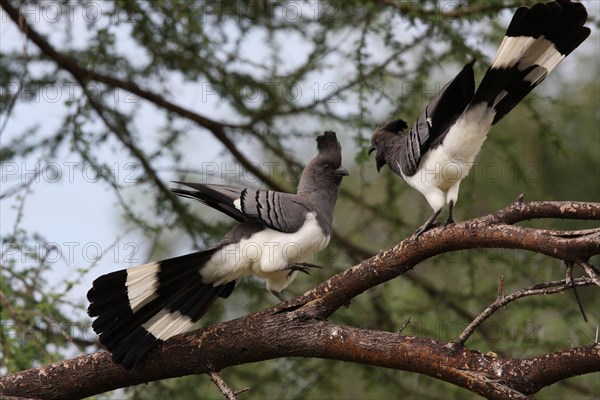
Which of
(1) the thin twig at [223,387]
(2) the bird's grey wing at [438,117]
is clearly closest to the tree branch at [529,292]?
(1) the thin twig at [223,387]

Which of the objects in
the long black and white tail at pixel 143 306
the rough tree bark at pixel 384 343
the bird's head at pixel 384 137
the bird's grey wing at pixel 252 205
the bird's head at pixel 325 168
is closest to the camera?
the rough tree bark at pixel 384 343

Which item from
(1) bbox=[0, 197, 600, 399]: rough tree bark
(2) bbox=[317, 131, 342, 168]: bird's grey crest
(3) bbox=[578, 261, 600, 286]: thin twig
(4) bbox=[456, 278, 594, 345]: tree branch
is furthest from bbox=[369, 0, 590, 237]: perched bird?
(3) bbox=[578, 261, 600, 286]: thin twig

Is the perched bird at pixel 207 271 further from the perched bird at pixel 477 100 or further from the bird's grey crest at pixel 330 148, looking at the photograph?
the perched bird at pixel 477 100

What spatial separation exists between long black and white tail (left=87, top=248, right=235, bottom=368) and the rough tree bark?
7 cm

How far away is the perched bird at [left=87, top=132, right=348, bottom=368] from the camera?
3.76 m

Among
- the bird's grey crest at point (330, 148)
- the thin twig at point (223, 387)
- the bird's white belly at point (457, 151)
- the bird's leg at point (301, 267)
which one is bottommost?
the thin twig at point (223, 387)

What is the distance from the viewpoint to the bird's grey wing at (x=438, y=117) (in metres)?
3.82

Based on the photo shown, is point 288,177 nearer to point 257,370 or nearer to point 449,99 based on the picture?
point 257,370

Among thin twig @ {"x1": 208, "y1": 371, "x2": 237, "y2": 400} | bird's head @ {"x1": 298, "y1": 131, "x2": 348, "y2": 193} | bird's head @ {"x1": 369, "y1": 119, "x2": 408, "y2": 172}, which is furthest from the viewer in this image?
bird's head @ {"x1": 298, "y1": 131, "x2": 348, "y2": 193}

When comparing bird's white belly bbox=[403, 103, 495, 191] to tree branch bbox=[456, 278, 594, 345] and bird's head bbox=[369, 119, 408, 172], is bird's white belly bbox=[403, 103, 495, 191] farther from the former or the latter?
tree branch bbox=[456, 278, 594, 345]

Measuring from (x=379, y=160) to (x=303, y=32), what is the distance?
2.18 metres

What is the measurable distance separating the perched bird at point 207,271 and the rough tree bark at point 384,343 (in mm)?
112

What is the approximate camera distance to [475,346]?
6020 millimetres

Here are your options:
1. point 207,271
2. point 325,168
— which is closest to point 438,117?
point 325,168
